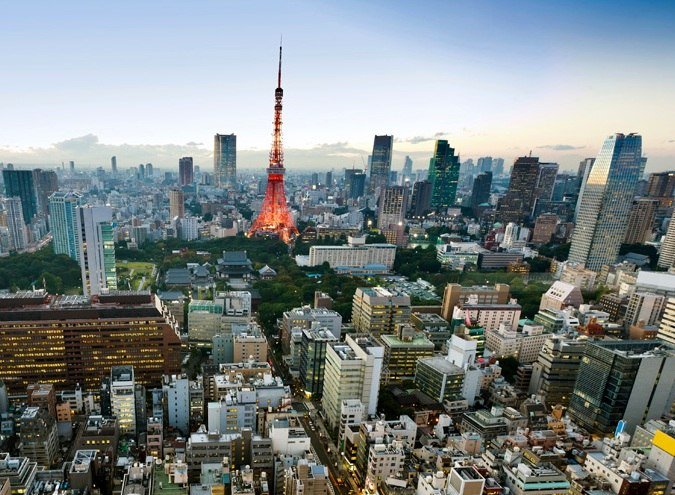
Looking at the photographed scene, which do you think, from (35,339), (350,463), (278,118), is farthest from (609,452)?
(278,118)

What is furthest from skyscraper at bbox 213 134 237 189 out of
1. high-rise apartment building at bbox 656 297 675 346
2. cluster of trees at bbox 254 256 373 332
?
high-rise apartment building at bbox 656 297 675 346

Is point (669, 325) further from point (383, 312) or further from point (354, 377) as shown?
point (354, 377)

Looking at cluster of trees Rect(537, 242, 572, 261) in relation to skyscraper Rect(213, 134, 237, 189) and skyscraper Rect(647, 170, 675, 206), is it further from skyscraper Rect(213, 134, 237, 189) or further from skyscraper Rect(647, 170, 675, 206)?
skyscraper Rect(213, 134, 237, 189)

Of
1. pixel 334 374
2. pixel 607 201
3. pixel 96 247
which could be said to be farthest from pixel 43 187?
pixel 607 201

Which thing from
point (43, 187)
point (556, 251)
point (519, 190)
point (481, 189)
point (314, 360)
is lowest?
point (43, 187)

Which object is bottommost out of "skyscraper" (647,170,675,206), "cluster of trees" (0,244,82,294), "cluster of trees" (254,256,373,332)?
"cluster of trees" (0,244,82,294)

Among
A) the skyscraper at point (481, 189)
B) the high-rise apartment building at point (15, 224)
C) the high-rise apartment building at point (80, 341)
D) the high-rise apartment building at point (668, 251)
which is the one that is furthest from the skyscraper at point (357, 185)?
the high-rise apartment building at point (80, 341)

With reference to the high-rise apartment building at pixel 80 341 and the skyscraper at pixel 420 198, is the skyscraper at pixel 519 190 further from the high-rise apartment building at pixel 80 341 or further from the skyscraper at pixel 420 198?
the high-rise apartment building at pixel 80 341
